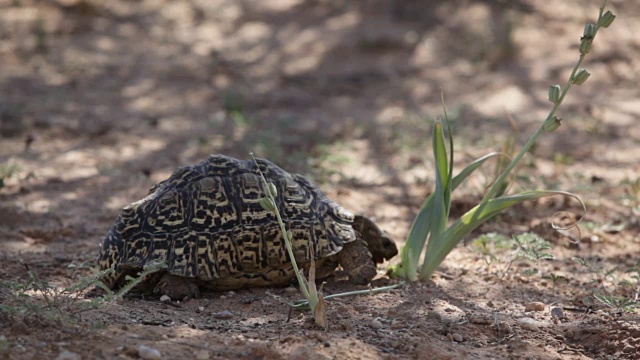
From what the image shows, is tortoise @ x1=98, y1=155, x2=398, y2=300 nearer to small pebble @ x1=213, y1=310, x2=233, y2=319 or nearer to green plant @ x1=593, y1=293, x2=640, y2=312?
small pebble @ x1=213, y1=310, x2=233, y2=319

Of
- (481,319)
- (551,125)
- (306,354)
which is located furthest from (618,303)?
(306,354)

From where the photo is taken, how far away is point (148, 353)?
279 centimetres

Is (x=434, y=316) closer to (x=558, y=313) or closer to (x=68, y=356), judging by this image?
(x=558, y=313)

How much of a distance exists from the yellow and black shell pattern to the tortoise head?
0.57ft

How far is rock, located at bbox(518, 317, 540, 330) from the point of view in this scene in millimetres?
3514

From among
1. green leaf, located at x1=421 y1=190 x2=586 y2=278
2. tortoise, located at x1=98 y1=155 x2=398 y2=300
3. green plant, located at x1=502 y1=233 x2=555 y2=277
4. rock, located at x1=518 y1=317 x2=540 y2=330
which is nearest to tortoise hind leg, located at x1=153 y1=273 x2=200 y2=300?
tortoise, located at x1=98 y1=155 x2=398 y2=300

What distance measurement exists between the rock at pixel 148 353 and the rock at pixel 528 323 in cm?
162

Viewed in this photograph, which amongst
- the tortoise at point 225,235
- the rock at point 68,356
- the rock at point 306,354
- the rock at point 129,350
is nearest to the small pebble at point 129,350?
the rock at point 129,350

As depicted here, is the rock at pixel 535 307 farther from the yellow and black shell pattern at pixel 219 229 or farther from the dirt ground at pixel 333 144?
the yellow and black shell pattern at pixel 219 229

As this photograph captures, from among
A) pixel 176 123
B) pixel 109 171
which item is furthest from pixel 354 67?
pixel 109 171

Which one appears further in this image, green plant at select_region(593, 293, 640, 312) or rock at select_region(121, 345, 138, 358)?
green plant at select_region(593, 293, 640, 312)

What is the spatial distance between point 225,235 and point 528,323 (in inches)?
57.2

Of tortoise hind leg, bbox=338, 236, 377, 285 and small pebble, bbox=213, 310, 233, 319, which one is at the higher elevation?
tortoise hind leg, bbox=338, 236, 377, 285

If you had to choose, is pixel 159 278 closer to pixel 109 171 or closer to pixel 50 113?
pixel 109 171
